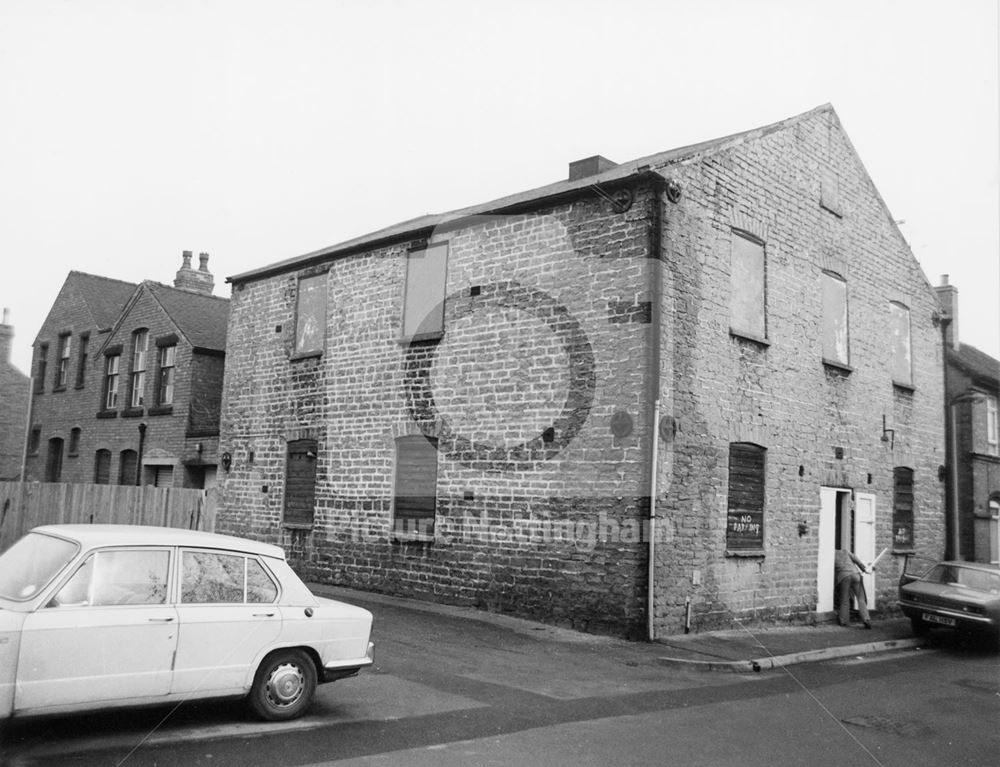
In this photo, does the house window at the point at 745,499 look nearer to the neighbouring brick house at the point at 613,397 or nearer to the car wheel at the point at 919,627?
the neighbouring brick house at the point at 613,397

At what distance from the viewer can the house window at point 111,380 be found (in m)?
24.9

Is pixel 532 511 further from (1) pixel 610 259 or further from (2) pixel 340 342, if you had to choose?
→ (2) pixel 340 342

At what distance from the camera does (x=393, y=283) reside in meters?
16.4

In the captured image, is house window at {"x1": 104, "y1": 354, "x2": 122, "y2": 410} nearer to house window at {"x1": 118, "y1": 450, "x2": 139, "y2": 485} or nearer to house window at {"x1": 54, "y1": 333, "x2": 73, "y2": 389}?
house window at {"x1": 118, "y1": 450, "x2": 139, "y2": 485}

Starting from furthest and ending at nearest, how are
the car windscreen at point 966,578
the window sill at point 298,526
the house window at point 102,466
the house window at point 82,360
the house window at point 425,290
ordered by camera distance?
the house window at point 82,360, the house window at point 102,466, the window sill at point 298,526, the house window at point 425,290, the car windscreen at point 966,578

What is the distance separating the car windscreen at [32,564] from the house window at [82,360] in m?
21.5

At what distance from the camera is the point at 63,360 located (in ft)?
90.8

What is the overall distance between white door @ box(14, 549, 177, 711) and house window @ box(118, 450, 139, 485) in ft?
57.6

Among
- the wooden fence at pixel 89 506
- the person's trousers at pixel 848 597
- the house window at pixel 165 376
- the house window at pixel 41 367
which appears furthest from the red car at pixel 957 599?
the house window at pixel 41 367

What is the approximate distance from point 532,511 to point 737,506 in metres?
3.44

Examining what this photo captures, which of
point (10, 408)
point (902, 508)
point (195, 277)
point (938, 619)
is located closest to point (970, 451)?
point (902, 508)

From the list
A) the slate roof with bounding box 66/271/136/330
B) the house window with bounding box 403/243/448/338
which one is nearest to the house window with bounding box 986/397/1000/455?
the house window with bounding box 403/243/448/338

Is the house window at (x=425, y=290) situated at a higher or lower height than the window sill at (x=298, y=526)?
higher

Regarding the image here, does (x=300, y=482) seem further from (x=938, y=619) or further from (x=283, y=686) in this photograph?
(x=938, y=619)
